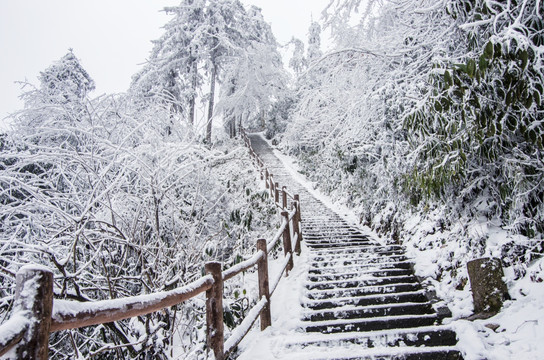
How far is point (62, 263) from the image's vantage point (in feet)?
9.68

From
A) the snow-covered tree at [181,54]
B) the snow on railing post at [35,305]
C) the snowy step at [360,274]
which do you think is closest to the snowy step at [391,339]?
the snowy step at [360,274]

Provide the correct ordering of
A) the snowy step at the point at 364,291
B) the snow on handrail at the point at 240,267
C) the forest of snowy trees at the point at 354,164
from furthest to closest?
1. the snowy step at the point at 364,291
2. the forest of snowy trees at the point at 354,164
3. the snow on handrail at the point at 240,267

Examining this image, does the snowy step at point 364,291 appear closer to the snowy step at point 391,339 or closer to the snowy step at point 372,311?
the snowy step at point 372,311

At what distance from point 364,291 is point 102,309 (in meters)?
4.39

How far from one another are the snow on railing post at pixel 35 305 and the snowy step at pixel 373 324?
136 inches

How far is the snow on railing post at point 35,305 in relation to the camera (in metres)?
1.10

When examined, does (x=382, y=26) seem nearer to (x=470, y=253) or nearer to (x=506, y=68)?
(x=506, y=68)

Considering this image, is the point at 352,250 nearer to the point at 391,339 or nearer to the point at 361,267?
the point at 361,267

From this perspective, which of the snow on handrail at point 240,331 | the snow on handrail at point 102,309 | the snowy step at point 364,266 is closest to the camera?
the snow on handrail at point 102,309

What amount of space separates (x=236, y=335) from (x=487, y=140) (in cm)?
376

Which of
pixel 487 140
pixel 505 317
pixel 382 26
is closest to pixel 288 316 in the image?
pixel 505 317

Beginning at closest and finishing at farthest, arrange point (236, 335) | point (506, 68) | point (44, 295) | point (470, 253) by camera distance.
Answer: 1. point (44, 295)
2. point (236, 335)
3. point (506, 68)
4. point (470, 253)

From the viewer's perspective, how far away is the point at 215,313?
2.50 m

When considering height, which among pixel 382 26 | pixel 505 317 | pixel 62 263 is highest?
pixel 382 26
